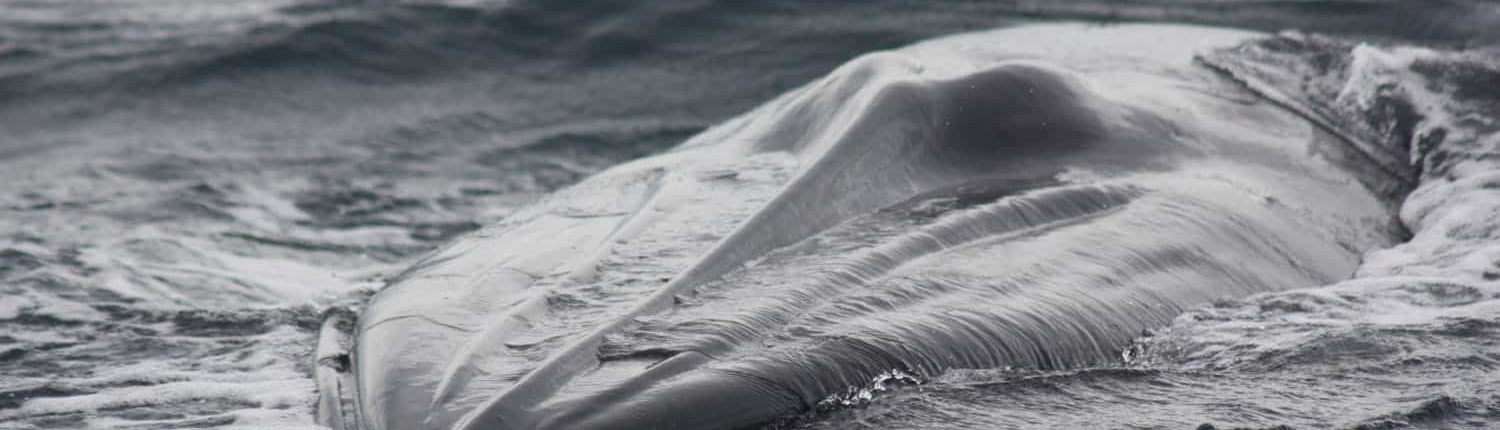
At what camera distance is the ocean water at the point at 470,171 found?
5.25 meters

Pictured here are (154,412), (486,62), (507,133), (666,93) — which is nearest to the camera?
(154,412)

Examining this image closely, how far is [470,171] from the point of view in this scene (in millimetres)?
10953

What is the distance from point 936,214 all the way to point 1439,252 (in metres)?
1.90

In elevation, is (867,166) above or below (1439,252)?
above

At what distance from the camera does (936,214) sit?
6098 millimetres

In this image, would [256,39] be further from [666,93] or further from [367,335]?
[367,335]

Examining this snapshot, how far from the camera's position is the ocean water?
5.25m

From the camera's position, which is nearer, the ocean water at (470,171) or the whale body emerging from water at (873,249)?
the whale body emerging from water at (873,249)

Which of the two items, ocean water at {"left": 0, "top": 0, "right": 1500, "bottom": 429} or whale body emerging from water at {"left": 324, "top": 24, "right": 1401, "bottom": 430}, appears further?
ocean water at {"left": 0, "top": 0, "right": 1500, "bottom": 429}

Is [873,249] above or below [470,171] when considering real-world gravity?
below

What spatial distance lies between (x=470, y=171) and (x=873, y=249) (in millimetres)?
5569

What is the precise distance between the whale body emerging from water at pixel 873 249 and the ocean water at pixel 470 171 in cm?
16

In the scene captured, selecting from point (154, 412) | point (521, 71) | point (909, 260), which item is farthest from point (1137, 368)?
point (521, 71)

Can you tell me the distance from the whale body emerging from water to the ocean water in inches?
6.4
